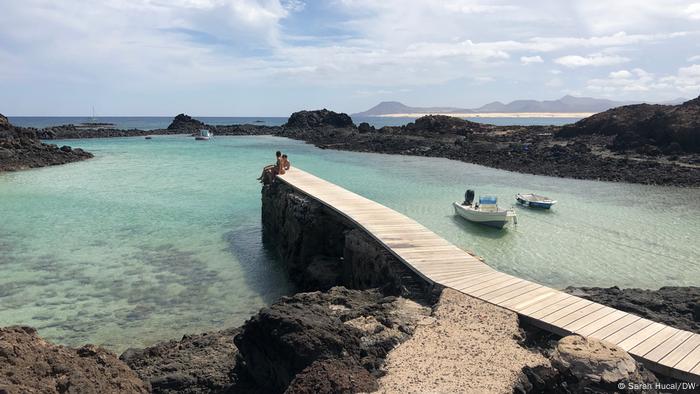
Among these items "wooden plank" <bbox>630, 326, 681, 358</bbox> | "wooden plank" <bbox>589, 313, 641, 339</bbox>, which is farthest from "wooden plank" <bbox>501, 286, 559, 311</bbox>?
"wooden plank" <bbox>630, 326, 681, 358</bbox>

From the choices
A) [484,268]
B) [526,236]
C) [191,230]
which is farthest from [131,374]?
[526,236]

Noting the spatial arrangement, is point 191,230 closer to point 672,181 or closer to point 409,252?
point 409,252

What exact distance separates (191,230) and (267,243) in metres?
3.09

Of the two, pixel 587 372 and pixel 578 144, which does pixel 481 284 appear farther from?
pixel 578 144

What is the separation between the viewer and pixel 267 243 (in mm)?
17062

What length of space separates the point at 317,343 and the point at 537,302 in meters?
3.69

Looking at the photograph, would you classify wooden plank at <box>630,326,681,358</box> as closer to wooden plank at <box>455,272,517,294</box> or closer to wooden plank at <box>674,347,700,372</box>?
wooden plank at <box>674,347,700,372</box>

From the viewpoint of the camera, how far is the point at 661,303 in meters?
9.05

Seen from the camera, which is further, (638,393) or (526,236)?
(526,236)

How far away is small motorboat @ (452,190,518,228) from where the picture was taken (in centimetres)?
1811

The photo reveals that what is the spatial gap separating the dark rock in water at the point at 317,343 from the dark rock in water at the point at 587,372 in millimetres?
1855

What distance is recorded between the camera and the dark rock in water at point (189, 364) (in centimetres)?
657

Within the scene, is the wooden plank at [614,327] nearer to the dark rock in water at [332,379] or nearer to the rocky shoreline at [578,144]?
the dark rock in water at [332,379]

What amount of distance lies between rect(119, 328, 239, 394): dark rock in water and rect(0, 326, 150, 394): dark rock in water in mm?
875
